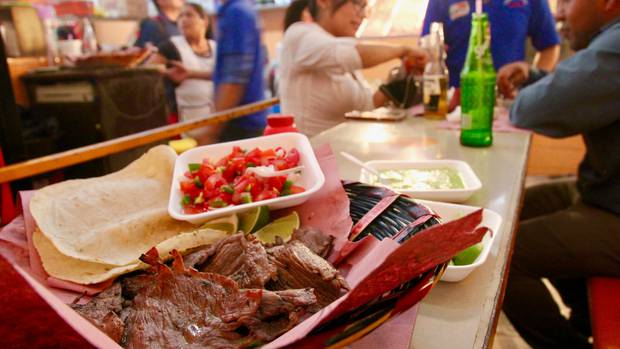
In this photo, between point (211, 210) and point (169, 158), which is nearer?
point (211, 210)

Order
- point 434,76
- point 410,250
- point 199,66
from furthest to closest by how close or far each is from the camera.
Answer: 1. point 199,66
2. point 434,76
3. point 410,250

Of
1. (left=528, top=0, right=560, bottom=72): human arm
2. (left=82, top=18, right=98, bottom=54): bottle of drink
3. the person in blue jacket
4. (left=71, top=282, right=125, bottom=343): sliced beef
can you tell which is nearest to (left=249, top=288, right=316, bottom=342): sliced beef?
(left=71, top=282, right=125, bottom=343): sliced beef

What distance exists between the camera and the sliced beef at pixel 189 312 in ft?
2.04

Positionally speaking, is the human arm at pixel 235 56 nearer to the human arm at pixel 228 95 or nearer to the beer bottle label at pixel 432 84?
the human arm at pixel 228 95

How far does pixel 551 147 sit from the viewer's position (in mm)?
5027

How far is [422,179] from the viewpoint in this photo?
1.45 m

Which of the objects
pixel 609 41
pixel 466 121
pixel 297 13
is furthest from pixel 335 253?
pixel 297 13

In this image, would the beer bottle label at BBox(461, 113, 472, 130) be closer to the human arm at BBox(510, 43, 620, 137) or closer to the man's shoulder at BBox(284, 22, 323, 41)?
the human arm at BBox(510, 43, 620, 137)

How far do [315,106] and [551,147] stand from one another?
3472mm

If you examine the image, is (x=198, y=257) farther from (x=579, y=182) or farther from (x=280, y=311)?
(x=579, y=182)

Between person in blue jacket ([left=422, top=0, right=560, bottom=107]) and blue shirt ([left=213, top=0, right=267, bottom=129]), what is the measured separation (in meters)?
1.36

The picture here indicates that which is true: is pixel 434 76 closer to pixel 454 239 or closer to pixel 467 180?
pixel 467 180

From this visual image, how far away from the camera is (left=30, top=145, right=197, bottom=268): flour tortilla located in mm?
940

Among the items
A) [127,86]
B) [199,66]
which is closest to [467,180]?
[127,86]
